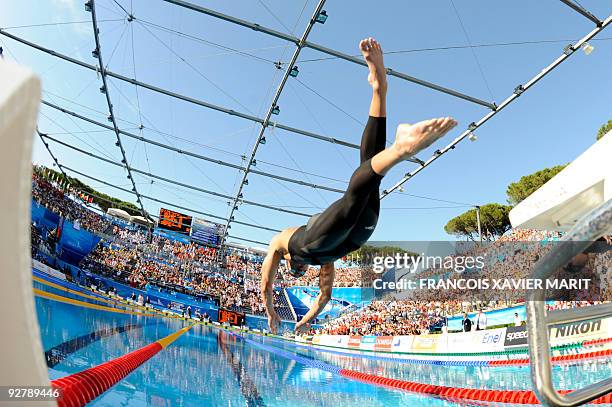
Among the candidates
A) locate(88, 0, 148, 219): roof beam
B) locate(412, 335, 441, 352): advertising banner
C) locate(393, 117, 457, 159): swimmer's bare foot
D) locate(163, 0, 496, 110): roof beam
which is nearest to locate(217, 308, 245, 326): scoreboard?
locate(88, 0, 148, 219): roof beam

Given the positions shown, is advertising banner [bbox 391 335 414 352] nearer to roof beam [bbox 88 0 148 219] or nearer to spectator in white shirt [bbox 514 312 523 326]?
spectator in white shirt [bbox 514 312 523 326]

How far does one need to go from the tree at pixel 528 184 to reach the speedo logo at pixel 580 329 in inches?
832

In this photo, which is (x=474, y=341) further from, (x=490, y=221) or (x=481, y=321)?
(x=490, y=221)

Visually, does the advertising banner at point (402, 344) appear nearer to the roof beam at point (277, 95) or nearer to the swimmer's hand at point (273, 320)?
the roof beam at point (277, 95)

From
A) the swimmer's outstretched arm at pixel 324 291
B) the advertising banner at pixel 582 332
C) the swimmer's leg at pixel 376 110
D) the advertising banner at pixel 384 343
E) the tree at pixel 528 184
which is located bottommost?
the advertising banner at pixel 384 343

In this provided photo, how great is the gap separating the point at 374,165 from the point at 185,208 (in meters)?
18.5

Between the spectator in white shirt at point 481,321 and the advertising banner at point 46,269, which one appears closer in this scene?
the spectator in white shirt at point 481,321

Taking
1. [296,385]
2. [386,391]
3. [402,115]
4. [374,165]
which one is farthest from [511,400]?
[402,115]

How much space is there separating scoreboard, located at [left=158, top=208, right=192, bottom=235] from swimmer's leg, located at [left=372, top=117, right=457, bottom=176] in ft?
80.7

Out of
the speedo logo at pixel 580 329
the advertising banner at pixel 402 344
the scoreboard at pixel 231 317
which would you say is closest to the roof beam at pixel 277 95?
the advertising banner at pixel 402 344

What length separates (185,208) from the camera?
19.6 meters

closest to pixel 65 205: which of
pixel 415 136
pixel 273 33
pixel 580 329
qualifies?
pixel 273 33

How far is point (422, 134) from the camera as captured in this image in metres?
2.13

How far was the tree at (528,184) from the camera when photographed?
92.2 feet
